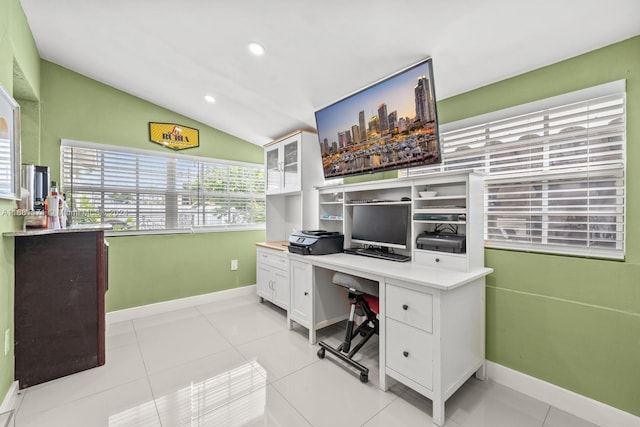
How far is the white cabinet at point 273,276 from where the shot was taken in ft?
10.4

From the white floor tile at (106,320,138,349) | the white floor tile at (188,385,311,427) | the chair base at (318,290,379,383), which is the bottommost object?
the white floor tile at (188,385,311,427)

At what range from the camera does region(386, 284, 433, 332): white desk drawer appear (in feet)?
5.45

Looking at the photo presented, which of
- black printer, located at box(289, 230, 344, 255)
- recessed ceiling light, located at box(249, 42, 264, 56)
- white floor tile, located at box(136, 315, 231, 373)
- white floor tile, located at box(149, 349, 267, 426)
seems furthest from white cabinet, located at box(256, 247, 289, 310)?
recessed ceiling light, located at box(249, 42, 264, 56)

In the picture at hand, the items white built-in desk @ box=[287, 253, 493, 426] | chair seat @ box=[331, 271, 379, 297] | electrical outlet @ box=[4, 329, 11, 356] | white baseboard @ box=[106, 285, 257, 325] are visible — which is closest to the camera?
white built-in desk @ box=[287, 253, 493, 426]

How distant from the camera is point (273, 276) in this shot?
340 centimetres

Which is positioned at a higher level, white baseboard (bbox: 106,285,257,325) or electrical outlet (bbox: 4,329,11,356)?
electrical outlet (bbox: 4,329,11,356)

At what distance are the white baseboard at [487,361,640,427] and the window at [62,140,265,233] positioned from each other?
339 cm

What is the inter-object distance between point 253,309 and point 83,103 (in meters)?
3.00

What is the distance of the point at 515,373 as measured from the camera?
194 cm

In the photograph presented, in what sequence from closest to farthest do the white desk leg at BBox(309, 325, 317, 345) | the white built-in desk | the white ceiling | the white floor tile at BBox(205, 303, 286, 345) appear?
the white ceiling, the white built-in desk, the white desk leg at BBox(309, 325, 317, 345), the white floor tile at BBox(205, 303, 286, 345)

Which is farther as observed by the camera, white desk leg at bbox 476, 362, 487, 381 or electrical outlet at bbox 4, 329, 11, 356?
white desk leg at bbox 476, 362, 487, 381

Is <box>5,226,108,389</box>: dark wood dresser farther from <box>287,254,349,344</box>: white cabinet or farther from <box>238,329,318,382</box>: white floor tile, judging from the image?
<box>287,254,349,344</box>: white cabinet

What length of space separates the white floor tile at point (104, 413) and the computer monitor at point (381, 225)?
207 centimetres

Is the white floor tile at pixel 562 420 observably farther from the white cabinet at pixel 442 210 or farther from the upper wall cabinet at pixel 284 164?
the upper wall cabinet at pixel 284 164
